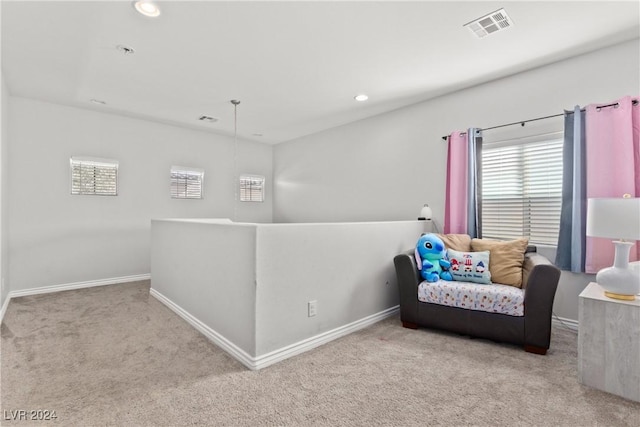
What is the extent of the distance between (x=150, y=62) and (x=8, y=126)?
2363 mm

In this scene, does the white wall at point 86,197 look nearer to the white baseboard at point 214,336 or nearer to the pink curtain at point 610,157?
the white baseboard at point 214,336

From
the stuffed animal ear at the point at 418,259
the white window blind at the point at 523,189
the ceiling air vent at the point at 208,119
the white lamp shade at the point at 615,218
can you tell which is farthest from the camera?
the ceiling air vent at the point at 208,119

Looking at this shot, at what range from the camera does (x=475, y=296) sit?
2.50m

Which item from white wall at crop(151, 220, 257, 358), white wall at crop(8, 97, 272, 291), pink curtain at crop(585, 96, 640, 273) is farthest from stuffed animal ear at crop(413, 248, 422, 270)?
white wall at crop(8, 97, 272, 291)

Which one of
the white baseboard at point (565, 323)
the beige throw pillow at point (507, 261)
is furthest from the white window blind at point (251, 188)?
the white baseboard at point (565, 323)

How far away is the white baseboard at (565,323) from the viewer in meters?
2.81

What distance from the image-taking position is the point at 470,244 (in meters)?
3.10

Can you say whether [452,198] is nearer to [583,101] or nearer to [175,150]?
[583,101]

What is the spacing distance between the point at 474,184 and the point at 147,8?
133 inches

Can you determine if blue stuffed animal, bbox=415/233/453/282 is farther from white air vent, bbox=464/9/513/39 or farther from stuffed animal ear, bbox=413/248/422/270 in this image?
white air vent, bbox=464/9/513/39

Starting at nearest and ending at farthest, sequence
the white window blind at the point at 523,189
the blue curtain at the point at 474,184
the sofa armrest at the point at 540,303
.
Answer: the sofa armrest at the point at 540,303, the white window blind at the point at 523,189, the blue curtain at the point at 474,184

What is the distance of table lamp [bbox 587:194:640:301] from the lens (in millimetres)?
1773

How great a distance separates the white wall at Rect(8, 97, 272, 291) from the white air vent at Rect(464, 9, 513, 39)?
14.8 ft

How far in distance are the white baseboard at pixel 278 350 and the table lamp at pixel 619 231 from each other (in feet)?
5.75
